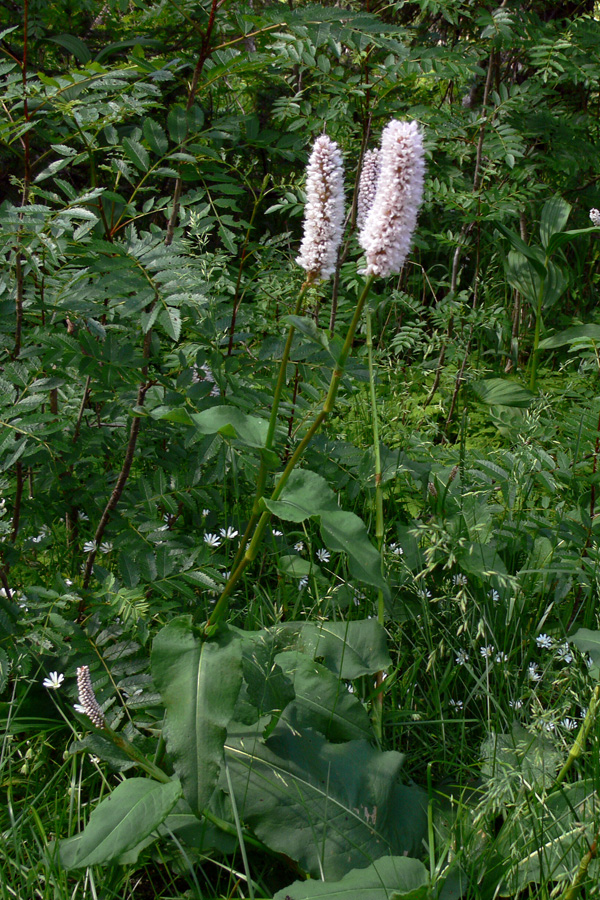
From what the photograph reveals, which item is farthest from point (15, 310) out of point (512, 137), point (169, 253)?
point (512, 137)

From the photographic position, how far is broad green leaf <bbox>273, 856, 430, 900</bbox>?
1.25 metres

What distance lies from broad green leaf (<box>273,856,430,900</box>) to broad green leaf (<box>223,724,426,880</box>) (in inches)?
3.0

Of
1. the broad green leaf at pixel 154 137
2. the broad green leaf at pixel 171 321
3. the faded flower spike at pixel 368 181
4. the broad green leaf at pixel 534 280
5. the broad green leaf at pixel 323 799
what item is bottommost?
the broad green leaf at pixel 323 799

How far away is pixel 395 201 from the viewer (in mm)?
1193

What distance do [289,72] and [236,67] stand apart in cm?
280

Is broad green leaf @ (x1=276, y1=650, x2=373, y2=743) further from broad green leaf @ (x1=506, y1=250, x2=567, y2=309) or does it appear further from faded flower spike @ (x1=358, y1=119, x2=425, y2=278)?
broad green leaf @ (x1=506, y1=250, x2=567, y2=309)

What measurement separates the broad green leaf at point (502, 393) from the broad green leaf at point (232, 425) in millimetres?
2498

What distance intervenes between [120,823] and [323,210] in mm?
1203

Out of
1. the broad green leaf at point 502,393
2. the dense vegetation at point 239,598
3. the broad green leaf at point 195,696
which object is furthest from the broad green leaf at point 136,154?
the broad green leaf at point 502,393

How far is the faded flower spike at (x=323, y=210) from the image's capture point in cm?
126

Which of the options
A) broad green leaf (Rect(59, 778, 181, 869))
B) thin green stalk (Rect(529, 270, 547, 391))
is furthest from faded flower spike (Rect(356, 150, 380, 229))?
thin green stalk (Rect(529, 270, 547, 391))

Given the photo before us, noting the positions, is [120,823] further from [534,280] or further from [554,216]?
[554,216]

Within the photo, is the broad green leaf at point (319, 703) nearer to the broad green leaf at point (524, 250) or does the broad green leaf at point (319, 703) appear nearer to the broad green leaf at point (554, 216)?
the broad green leaf at point (524, 250)

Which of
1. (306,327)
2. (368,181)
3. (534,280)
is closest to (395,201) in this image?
(306,327)
